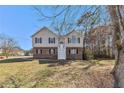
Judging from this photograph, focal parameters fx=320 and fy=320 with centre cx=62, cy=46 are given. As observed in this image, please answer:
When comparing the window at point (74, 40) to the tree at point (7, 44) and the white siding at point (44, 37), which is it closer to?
the white siding at point (44, 37)

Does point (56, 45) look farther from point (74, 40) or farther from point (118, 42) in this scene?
point (118, 42)


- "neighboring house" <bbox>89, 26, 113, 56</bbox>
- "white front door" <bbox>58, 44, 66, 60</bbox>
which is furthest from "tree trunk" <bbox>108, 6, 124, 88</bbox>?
"white front door" <bbox>58, 44, 66, 60</bbox>

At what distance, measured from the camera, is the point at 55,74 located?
10.9 feet

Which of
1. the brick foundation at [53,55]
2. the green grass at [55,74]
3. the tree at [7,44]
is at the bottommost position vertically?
the green grass at [55,74]

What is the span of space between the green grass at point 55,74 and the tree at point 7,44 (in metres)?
0.09

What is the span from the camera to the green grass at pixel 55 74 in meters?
3.18

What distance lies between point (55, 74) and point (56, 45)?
0.35 meters

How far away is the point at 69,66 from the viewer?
3.28 metres

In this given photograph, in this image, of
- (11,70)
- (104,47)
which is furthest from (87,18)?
(11,70)

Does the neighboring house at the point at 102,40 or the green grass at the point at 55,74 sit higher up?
the neighboring house at the point at 102,40

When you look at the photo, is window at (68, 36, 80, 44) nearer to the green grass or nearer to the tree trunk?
the green grass

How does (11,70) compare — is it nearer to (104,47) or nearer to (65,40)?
(65,40)

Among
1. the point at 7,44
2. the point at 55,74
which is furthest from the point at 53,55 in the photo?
the point at 7,44

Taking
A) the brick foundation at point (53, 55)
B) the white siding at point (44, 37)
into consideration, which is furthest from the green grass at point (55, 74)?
the white siding at point (44, 37)
